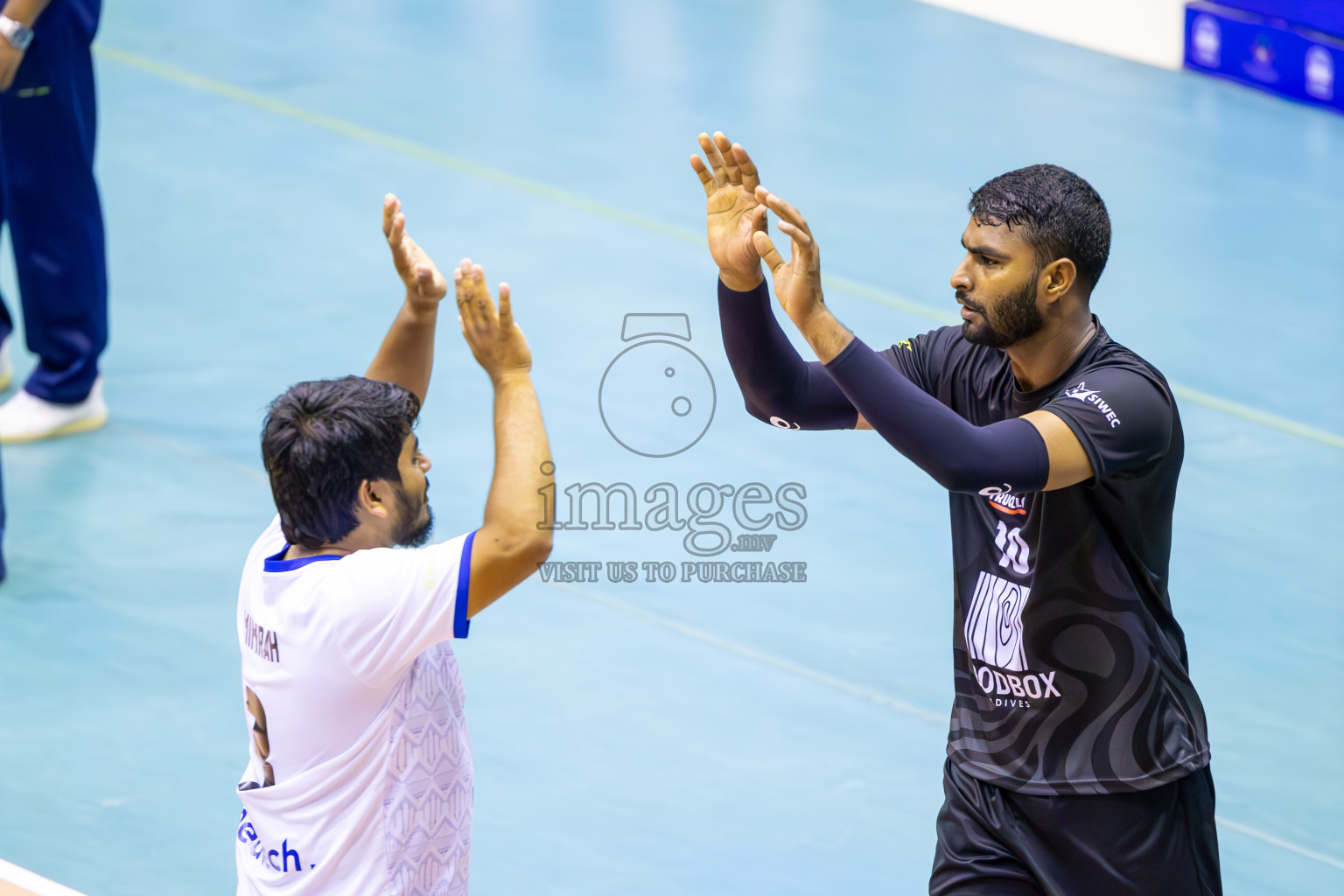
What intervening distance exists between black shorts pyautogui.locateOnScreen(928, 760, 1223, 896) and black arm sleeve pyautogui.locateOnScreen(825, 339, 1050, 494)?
673mm

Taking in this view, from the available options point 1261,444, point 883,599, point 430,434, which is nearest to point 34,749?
point 430,434

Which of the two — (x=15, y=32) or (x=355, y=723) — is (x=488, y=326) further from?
(x=15, y=32)

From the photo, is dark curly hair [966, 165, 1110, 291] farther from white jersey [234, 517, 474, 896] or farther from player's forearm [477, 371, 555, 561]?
white jersey [234, 517, 474, 896]

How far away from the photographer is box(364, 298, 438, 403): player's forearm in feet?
10.4

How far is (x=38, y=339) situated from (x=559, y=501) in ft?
7.06

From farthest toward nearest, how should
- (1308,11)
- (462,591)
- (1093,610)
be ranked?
(1308,11), (1093,610), (462,591)

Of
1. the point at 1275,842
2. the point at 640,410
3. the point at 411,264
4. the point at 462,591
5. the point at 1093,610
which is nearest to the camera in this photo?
the point at 462,591

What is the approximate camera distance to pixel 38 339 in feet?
20.3

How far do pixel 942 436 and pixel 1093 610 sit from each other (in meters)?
0.50

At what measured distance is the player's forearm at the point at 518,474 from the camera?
2553 mm

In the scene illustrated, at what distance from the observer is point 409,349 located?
10.6ft

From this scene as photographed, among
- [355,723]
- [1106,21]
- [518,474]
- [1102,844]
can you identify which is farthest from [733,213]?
[1106,21]

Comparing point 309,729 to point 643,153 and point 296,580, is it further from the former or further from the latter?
Answer: point 643,153

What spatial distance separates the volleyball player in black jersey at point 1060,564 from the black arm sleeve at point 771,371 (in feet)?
0.05
